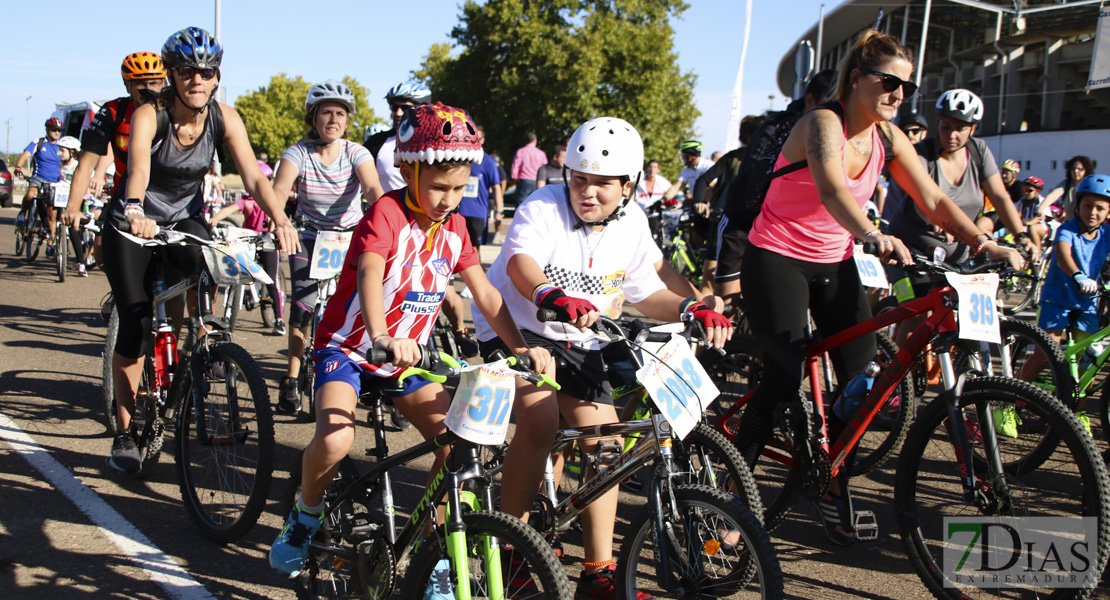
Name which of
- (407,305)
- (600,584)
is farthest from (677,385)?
(407,305)

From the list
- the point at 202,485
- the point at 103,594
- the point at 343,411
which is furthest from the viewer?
the point at 202,485

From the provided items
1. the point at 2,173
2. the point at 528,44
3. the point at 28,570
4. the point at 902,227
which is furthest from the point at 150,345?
the point at 528,44

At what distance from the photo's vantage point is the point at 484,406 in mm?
2402

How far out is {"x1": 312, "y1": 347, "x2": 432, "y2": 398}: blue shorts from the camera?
2.87 m

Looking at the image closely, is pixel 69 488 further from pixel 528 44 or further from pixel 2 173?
pixel 528 44

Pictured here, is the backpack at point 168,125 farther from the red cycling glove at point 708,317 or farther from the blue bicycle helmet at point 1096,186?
the blue bicycle helmet at point 1096,186

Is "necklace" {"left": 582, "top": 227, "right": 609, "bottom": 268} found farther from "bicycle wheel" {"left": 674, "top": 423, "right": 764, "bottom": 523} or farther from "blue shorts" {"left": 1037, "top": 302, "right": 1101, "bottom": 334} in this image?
"blue shorts" {"left": 1037, "top": 302, "right": 1101, "bottom": 334}

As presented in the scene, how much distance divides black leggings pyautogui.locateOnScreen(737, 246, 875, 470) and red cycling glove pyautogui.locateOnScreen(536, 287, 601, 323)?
137cm

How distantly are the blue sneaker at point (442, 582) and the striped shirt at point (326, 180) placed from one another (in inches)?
149

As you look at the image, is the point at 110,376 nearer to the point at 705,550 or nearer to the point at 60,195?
the point at 705,550

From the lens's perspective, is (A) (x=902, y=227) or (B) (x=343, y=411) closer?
(B) (x=343, y=411)

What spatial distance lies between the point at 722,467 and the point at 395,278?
139 centimetres

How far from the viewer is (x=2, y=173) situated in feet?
76.6

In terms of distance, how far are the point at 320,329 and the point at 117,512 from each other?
1.76 metres
